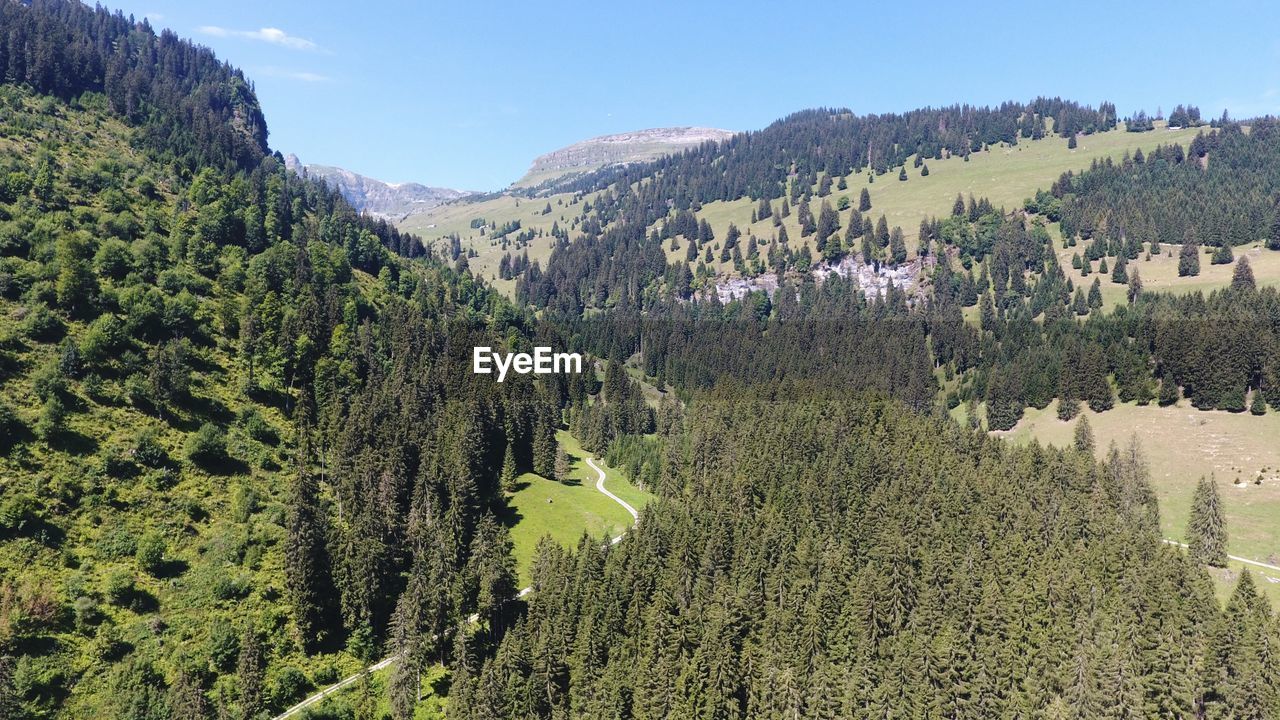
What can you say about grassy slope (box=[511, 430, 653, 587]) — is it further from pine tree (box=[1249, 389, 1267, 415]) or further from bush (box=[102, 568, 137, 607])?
pine tree (box=[1249, 389, 1267, 415])

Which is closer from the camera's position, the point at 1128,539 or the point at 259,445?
the point at 1128,539

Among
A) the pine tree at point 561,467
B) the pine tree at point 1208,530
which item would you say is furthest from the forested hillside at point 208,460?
the pine tree at point 1208,530

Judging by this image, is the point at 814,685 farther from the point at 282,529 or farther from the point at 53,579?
the point at 53,579

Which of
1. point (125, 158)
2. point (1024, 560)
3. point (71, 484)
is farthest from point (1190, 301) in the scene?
point (125, 158)

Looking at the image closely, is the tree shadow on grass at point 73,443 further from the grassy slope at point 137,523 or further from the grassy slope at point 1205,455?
the grassy slope at point 1205,455

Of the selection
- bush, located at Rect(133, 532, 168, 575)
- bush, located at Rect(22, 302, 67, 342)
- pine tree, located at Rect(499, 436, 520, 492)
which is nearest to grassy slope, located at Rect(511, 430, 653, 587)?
pine tree, located at Rect(499, 436, 520, 492)

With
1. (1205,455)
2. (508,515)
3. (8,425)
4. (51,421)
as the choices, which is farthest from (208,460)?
(1205,455)
